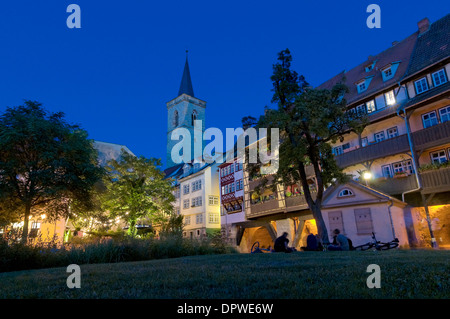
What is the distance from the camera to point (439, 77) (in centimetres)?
2152

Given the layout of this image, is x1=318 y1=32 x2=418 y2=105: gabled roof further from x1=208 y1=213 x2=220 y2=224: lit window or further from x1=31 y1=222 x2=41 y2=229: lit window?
x1=31 y1=222 x2=41 y2=229: lit window

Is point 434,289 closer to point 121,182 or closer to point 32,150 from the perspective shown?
point 32,150

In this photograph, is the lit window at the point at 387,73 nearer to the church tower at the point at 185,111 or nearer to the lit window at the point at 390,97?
the lit window at the point at 390,97

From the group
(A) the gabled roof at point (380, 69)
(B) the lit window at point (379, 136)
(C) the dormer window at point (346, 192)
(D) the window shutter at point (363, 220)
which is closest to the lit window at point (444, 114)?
(A) the gabled roof at point (380, 69)

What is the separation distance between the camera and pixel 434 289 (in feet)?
12.5

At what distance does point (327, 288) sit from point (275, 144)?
1606cm

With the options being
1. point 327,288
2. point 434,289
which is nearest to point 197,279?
point 327,288

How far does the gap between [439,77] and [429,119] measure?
3.03 m

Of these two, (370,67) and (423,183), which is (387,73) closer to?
(370,67)

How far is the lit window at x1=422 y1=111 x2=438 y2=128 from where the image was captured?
21734 millimetres

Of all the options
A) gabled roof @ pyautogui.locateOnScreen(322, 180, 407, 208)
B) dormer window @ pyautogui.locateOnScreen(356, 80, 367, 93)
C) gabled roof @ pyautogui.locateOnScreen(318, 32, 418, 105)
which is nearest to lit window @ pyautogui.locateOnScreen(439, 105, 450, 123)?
gabled roof @ pyautogui.locateOnScreen(318, 32, 418, 105)

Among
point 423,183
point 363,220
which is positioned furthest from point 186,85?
point 423,183

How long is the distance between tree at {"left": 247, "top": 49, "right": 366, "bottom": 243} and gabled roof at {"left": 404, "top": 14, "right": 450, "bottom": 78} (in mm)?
8978

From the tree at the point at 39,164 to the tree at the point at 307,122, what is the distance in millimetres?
13098
